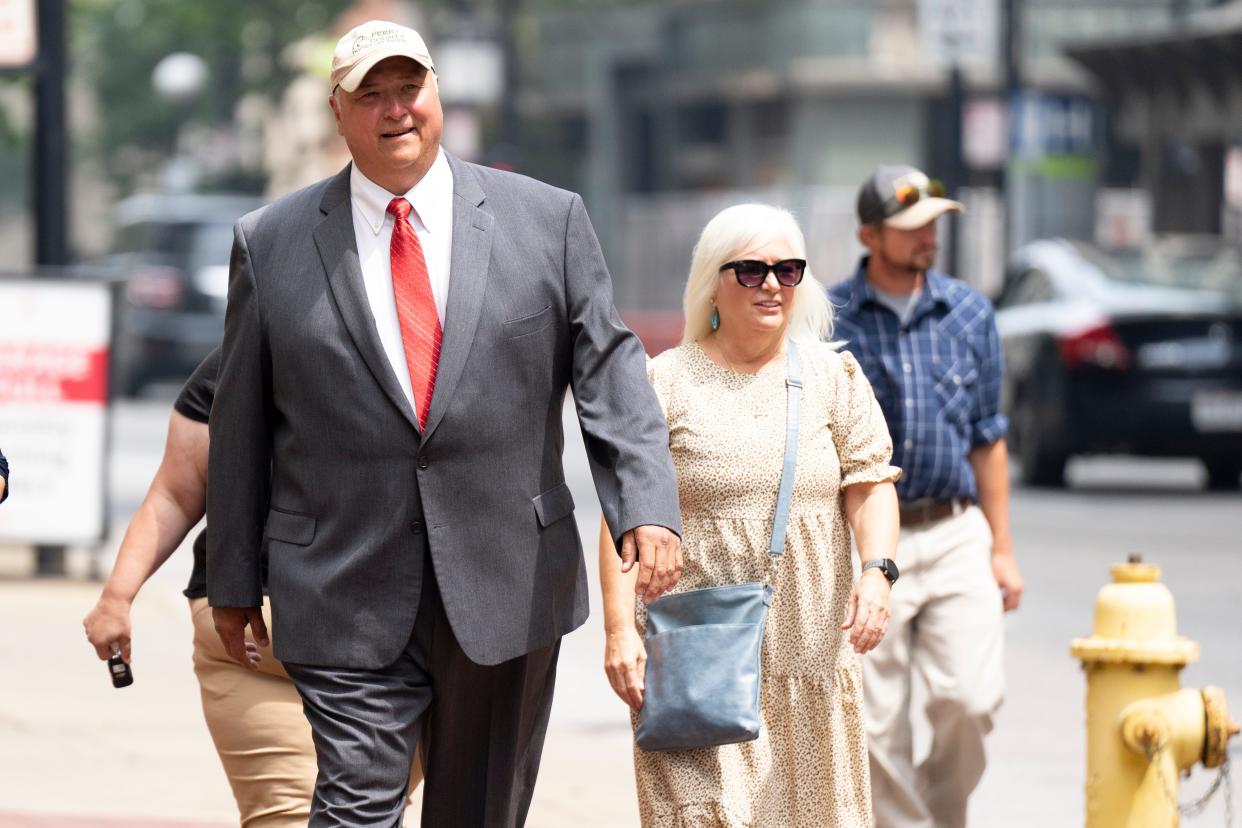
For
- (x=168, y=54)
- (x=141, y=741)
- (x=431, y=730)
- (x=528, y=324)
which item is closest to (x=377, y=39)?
(x=528, y=324)

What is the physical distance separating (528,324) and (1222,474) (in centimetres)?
1294

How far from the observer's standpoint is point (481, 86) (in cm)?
3083

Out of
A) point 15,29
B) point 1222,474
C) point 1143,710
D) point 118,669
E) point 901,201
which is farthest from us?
point 1222,474

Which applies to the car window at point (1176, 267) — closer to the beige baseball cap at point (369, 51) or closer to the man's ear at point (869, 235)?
the man's ear at point (869, 235)

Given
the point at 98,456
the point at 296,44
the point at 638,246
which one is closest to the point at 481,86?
the point at 638,246

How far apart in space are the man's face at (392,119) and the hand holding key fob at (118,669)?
1.07 meters

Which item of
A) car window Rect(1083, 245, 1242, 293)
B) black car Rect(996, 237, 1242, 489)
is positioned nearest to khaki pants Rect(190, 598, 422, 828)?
black car Rect(996, 237, 1242, 489)

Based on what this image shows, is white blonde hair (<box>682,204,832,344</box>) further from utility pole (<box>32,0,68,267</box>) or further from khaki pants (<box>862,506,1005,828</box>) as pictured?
utility pole (<box>32,0,68,267</box>)

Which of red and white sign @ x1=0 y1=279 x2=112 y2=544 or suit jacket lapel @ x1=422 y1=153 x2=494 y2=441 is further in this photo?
red and white sign @ x1=0 y1=279 x2=112 y2=544

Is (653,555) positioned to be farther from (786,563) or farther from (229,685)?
(229,685)

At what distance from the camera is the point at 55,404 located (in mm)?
11195

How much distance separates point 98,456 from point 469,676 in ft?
23.3

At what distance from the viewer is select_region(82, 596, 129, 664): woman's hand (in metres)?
4.66

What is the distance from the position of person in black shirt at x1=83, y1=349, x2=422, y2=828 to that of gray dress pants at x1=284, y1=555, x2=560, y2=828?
1.09 ft
